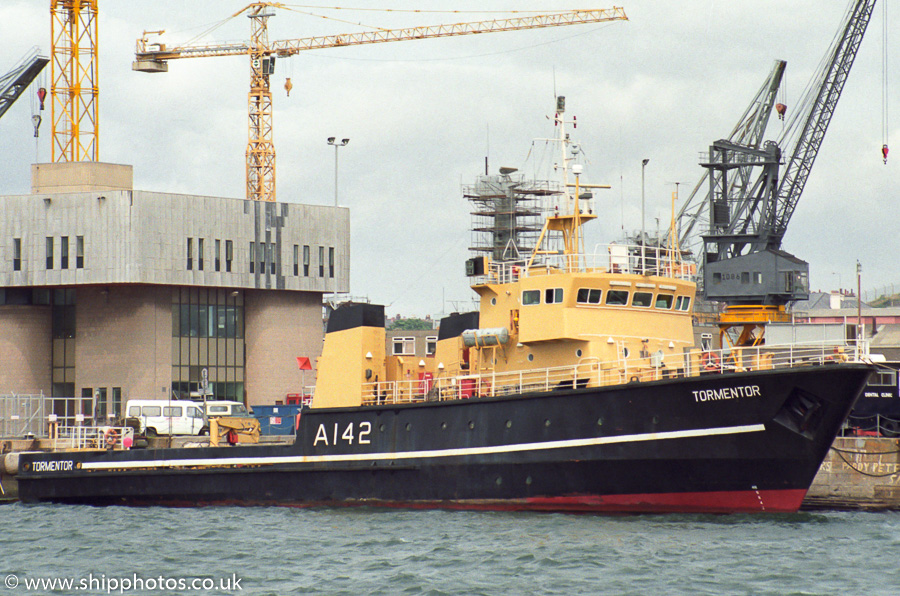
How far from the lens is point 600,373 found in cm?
2914

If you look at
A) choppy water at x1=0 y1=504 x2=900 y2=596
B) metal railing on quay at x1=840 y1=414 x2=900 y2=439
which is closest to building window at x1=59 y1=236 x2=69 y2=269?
choppy water at x1=0 y1=504 x2=900 y2=596

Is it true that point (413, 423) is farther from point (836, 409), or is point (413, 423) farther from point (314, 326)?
point (314, 326)

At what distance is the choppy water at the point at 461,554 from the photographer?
21672mm

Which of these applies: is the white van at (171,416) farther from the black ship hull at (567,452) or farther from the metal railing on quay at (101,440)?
the black ship hull at (567,452)

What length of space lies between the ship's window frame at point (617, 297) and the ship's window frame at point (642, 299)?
0.22m

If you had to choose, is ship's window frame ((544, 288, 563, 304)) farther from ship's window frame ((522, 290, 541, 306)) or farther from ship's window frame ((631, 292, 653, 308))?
ship's window frame ((631, 292, 653, 308))

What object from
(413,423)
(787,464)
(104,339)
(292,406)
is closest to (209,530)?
(413,423)

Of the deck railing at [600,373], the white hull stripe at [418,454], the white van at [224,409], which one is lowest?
the white hull stripe at [418,454]

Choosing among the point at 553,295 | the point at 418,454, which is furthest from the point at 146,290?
the point at 553,295

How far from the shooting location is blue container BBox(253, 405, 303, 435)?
158 ft

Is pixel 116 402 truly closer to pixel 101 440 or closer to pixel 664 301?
pixel 101 440

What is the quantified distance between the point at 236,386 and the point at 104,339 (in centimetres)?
771

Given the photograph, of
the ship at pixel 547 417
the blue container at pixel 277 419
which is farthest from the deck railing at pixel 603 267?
the blue container at pixel 277 419

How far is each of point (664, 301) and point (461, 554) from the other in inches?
440
